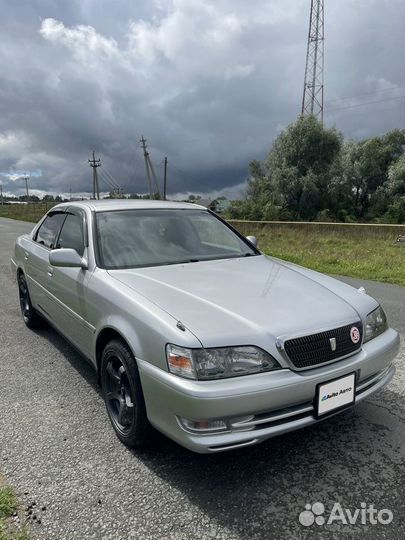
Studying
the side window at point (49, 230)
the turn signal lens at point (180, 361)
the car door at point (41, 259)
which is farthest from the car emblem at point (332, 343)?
the side window at point (49, 230)

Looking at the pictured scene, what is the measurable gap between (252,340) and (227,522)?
0.90 meters

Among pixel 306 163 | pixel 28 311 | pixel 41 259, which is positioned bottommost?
pixel 28 311

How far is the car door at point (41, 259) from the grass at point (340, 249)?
653cm

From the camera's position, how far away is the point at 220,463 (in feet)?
8.23

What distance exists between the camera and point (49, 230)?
461 centimetres

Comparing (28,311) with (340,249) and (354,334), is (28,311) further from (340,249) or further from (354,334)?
(340,249)

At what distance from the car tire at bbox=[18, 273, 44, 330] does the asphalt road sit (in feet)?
5.68

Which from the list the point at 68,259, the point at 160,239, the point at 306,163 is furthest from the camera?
the point at 306,163

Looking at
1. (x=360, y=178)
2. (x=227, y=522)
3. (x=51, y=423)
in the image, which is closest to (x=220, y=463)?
(x=227, y=522)

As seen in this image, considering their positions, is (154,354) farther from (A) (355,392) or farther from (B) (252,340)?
(A) (355,392)

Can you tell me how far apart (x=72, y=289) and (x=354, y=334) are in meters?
2.18

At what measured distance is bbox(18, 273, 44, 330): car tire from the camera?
4.98 metres

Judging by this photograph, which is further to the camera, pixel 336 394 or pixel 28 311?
pixel 28 311

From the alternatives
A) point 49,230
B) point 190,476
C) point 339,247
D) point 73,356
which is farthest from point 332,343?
point 339,247
